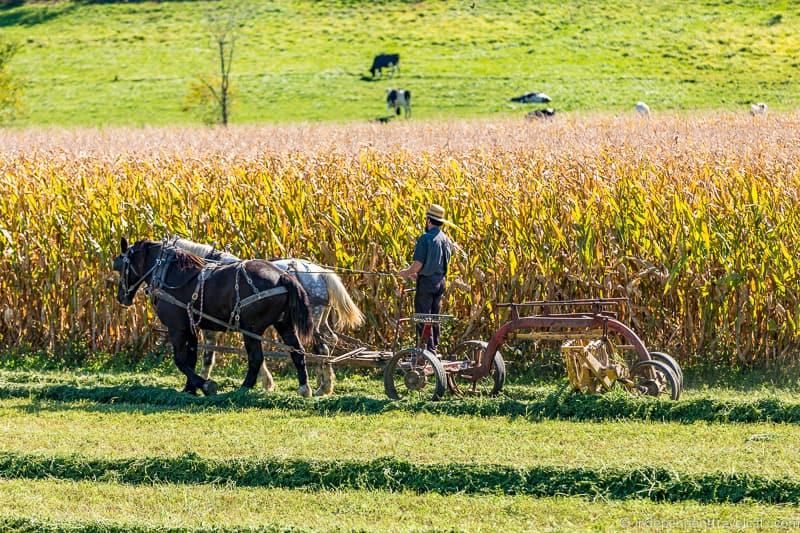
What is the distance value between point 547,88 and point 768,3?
60.5 feet

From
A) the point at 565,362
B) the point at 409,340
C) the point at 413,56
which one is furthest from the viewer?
the point at 413,56

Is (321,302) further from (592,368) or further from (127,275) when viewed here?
(592,368)

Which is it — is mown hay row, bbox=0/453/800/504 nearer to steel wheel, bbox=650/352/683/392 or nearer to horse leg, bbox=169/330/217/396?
horse leg, bbox=169/330/217/396

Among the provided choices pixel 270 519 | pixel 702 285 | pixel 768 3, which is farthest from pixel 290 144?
pixel 768 3

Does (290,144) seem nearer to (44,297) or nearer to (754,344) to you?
(44,297)

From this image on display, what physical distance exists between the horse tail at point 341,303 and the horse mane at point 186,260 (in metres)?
1.47

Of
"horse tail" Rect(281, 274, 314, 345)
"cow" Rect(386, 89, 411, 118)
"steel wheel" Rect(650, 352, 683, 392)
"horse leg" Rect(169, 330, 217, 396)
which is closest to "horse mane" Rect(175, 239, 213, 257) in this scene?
"horse leg" Rect(169, 330, 217, 396)

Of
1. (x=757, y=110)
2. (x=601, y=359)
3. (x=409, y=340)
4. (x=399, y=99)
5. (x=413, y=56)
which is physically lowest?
(x=413, y=56)

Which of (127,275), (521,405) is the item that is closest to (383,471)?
(521,405)

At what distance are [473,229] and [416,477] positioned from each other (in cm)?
613

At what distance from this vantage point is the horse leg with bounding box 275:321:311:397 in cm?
1368

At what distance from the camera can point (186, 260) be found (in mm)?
13977

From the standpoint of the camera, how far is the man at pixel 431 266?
44.5 feet

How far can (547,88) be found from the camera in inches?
2188
